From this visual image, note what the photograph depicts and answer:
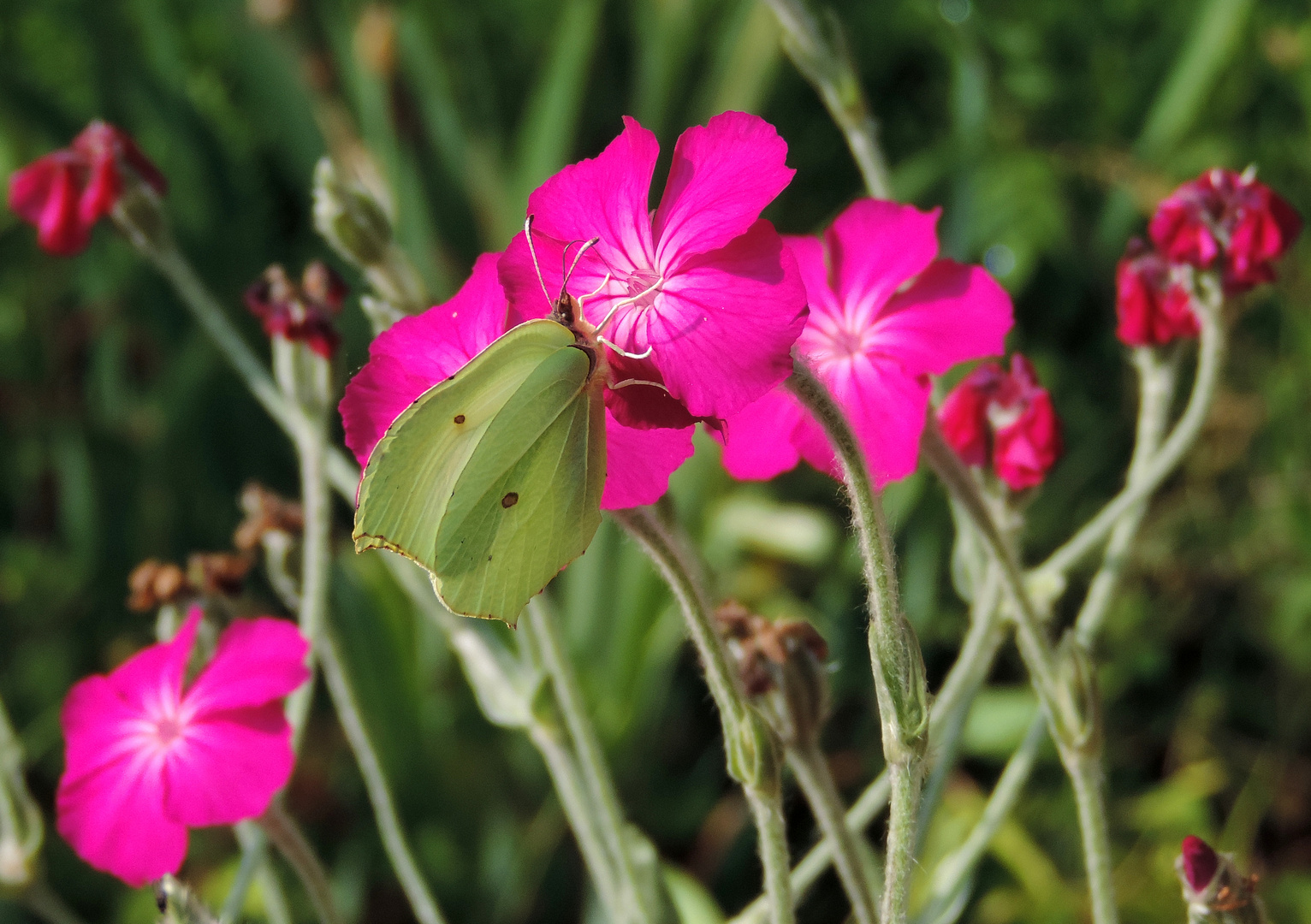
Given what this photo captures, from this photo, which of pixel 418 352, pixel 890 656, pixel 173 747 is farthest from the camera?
pixel 173 747

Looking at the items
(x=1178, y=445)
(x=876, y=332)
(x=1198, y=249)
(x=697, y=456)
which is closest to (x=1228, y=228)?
(x=1198, y=249)

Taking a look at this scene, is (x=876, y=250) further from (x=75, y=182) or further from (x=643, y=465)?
(x=75, y=182)

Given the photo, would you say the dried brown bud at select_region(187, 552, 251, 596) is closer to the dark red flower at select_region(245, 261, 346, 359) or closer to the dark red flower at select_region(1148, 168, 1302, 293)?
the dark red flower at select_region(245, 261, 346, 359)

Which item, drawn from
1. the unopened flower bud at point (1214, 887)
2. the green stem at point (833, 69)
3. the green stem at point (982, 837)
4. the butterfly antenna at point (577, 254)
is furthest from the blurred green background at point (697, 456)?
the butterfly antenna at point (577, 254)

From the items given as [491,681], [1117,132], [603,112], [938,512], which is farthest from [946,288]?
[603,112]

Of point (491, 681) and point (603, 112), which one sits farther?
point (603, 112)

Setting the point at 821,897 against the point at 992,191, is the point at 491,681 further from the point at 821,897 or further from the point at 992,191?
the point at 992,191

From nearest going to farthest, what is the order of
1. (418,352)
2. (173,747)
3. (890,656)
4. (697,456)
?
1. (890,656)
2. (418,352)
3. (173,747)
4. (697,456)
